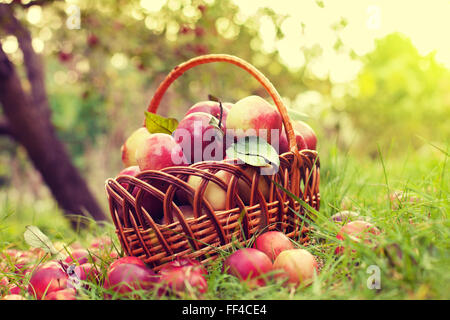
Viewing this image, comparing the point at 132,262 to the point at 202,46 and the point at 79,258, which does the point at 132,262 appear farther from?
the point at 202,46

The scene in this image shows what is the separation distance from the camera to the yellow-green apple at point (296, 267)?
993 millimetres

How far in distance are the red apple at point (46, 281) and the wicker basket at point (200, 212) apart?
0.19m

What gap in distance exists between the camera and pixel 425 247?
2.92 feet

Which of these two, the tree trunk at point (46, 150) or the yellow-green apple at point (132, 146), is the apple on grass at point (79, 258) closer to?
the yellow-green apple at point (132, 146)

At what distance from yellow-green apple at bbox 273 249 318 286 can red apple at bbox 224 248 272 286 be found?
4 centimetres

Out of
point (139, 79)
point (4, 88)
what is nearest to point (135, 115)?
point (139, 79)

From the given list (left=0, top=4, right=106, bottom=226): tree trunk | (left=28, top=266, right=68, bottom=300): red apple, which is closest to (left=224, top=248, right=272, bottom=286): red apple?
(left=28, top=266, right=68, bottom=300): red apple

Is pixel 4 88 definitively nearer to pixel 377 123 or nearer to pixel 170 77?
pixel 170 77

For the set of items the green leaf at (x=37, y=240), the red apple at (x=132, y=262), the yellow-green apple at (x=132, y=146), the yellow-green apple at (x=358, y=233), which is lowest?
the green leaf at (x=37, y=240)

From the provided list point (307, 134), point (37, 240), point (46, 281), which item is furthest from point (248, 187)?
point (37, 240)

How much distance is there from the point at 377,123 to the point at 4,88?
7.40 metres

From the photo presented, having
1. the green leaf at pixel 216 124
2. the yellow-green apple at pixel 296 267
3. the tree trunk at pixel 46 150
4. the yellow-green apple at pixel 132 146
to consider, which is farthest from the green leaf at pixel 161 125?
the tree trunk at pixel 46 150

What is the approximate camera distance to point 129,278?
101 centimetres

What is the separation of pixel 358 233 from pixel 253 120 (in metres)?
0.44
